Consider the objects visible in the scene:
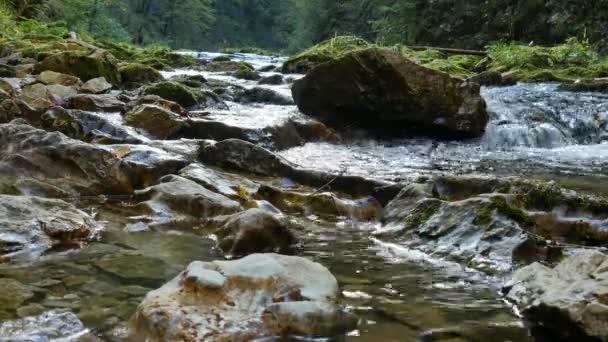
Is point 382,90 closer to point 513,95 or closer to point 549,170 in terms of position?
point 549,170

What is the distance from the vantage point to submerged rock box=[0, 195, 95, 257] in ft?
11.3

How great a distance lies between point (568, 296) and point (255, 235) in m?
1.88

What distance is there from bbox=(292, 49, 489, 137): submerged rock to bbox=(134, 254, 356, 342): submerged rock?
5.62m

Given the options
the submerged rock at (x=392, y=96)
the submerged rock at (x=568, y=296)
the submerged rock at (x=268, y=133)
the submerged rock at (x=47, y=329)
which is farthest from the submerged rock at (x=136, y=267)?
the submerged rock at (x=392, y=96)

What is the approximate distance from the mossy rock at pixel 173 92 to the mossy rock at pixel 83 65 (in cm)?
178

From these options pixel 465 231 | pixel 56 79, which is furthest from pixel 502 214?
pixel 56 79

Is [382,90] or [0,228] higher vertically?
[382,90]

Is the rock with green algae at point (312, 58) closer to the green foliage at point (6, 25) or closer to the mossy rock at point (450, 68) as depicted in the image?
the mossy rock at point (450, 68)

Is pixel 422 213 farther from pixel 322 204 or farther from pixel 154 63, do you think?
pixel 154 63

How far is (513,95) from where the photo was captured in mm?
10930

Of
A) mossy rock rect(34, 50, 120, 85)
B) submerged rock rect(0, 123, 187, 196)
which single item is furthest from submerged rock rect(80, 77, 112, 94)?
submerged rock rect(0, 123, 187, 196)

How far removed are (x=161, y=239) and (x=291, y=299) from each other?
155 cm

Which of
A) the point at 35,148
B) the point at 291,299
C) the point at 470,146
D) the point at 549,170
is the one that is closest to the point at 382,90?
the point at 470,146

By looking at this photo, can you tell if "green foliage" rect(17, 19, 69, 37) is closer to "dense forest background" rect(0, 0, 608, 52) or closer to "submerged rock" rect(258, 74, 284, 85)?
"dense forest background" rect(0, 0, 608, 52)
